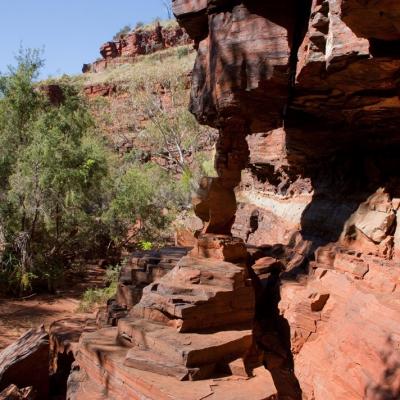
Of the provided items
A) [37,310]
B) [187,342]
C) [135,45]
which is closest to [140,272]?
[187,342]

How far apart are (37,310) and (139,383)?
753cm

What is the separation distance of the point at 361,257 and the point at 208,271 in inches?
81.4

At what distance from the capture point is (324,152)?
25.6 feet

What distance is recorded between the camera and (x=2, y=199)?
12.0m

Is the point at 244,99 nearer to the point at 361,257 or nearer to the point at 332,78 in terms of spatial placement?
the point at 332,78

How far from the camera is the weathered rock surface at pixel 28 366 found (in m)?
6.02

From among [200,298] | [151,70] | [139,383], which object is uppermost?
[151,70]

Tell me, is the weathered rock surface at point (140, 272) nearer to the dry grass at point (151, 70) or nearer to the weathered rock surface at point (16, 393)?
the weathered rock surface at point (16, 393)

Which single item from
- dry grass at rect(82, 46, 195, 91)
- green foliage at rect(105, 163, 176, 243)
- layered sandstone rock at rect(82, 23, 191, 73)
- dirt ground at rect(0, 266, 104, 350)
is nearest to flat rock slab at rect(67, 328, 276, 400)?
dirt ground at rect(0, 266, 104, 350)

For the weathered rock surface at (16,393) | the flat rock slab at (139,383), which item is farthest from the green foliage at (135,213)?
the flat rock slab at (139,383)

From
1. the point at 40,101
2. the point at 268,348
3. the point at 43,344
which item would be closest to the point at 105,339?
the point at 43,344

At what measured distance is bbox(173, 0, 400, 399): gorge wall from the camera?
4.38 meters

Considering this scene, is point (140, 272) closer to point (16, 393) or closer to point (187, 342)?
point (16, 393)

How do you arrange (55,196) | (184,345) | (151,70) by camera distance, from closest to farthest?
(184,345)
(55,196)
(151,70)
